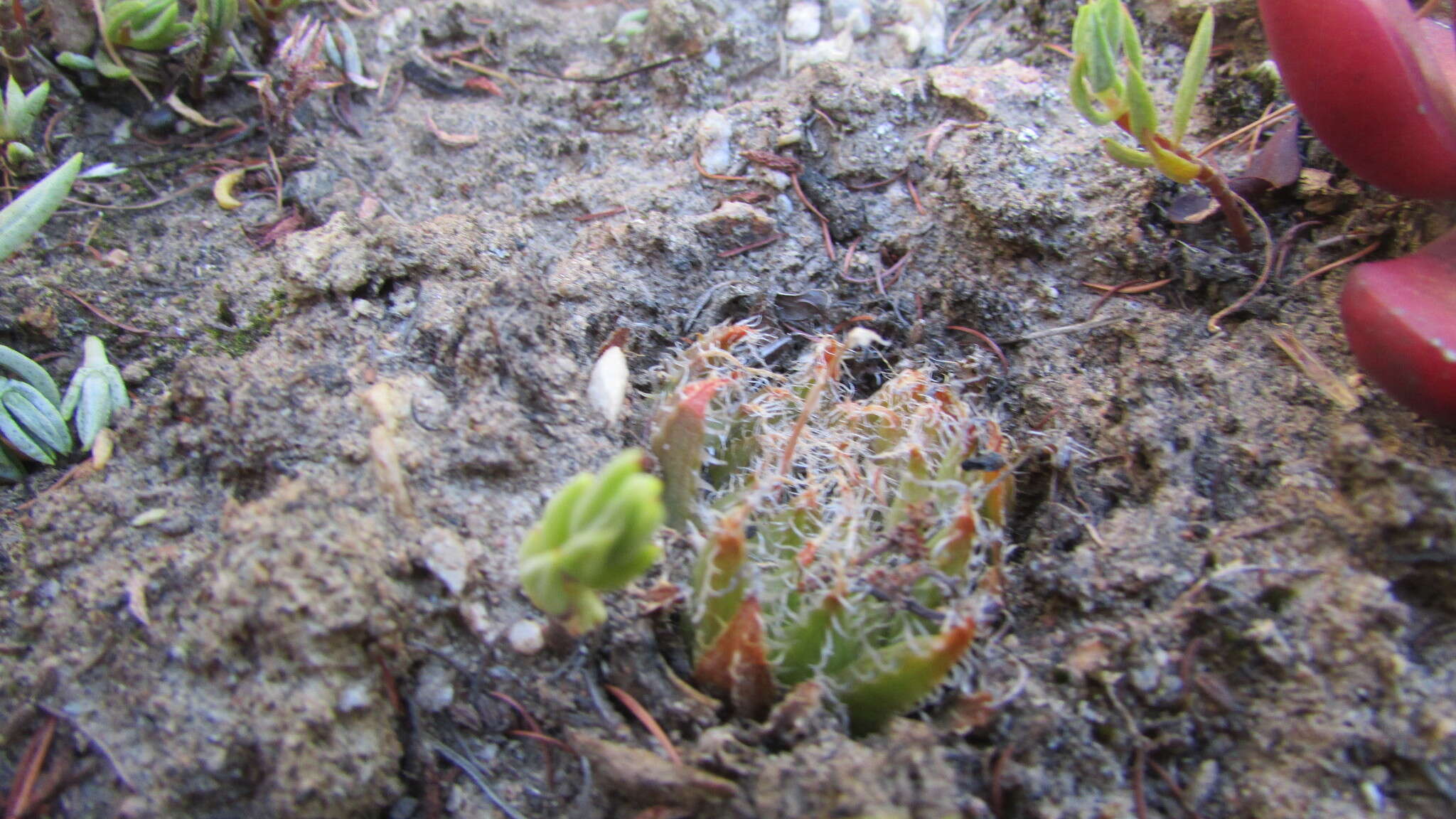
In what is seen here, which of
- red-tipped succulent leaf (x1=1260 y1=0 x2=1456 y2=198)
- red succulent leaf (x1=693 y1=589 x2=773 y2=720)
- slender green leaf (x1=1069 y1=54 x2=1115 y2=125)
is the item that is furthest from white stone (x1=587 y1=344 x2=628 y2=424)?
red-tipped succulent leaf (x1=1260 y1=0 x2=1456 y2=198)

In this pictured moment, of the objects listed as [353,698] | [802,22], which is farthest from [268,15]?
[353,698]

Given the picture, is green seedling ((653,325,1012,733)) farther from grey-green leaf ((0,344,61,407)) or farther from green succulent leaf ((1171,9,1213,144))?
grey-green leaf ((0,344,61,407))

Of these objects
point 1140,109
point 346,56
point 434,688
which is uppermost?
point 1140,109

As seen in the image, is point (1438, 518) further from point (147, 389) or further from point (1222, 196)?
point (147, 389)

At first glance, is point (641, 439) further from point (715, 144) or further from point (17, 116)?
point (17, 116)

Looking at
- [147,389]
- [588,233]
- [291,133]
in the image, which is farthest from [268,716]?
[291,133]

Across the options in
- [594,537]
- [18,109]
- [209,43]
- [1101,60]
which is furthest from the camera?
[209,43]
